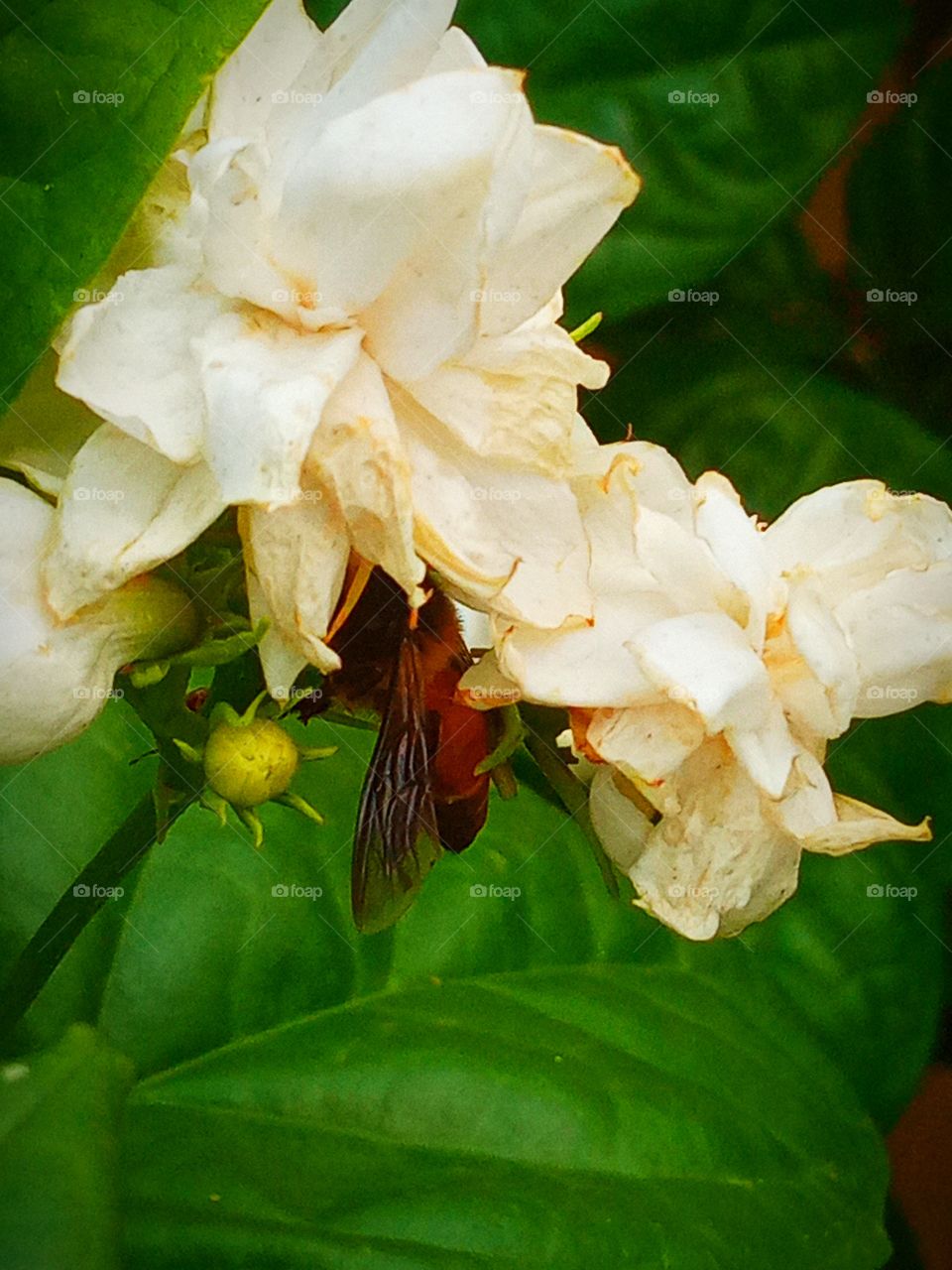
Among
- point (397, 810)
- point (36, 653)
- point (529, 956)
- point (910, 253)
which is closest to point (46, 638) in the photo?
point (36, 653)

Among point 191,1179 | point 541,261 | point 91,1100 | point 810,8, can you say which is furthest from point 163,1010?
point 810,8

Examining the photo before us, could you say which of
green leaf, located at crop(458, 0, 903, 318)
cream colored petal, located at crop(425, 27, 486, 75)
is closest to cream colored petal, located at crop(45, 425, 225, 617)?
cream colored petal, located at crop(425, 27, 486, 75)

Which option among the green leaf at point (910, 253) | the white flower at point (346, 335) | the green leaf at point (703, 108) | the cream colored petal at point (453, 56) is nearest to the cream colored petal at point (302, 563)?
the white flower at point (346, 335)

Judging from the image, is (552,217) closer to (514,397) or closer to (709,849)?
(514,397)

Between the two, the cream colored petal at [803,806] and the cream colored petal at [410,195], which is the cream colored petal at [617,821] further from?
the cream colored petal at [410,195]

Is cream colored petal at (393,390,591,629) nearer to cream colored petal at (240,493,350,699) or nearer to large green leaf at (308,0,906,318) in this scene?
cream colored petal at (240,493,350,699)
